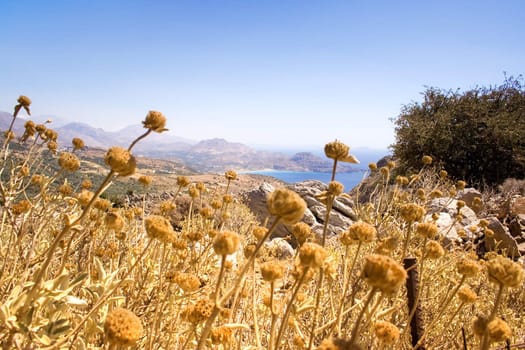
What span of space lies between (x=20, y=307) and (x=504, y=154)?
17.5m

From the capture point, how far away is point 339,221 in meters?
8.16

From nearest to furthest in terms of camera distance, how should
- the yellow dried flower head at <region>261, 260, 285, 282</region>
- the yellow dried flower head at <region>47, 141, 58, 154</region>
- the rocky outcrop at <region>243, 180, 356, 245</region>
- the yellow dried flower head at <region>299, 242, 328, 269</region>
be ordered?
the yellow dried flower head at <region>299, 242, 328, 269</region> → the yellow dried flower head at <region>261, 260, 285, 282</region> → the yellow dried flower head at <region>47, 141, 58, 154</region> → the rocky outcrop at <region>243, 180, 356, 245</region>

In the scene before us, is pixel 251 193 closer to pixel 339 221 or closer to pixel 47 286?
Answer: pixel 339 221

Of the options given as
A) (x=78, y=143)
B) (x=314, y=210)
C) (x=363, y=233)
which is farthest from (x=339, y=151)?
(x=314, y=210)

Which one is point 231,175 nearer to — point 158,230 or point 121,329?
point 158,230

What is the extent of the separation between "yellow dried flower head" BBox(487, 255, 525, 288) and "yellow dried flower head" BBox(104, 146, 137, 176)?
4.00ft

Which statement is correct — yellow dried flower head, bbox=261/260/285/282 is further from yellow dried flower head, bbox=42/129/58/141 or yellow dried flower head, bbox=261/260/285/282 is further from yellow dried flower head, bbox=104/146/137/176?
yellow dried flower head, bbox=42/129/58/141

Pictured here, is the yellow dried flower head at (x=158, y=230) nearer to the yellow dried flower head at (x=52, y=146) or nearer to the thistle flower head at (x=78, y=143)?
the thistle flower head at (x=78, y=143)

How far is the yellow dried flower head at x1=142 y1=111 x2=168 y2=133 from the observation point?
124cm

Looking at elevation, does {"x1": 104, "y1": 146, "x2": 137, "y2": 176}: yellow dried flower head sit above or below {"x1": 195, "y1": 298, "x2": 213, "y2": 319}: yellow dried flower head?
above

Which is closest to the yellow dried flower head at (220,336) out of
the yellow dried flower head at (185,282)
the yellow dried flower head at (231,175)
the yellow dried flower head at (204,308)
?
the yellow dried flower head at (204,308)

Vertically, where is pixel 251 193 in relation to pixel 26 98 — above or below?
below

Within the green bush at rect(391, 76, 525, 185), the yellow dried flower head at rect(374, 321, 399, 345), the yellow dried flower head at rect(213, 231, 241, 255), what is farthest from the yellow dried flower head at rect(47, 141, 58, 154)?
the green bush at rect(391, 76, 525, 185)

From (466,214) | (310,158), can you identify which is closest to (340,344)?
(466,214)
